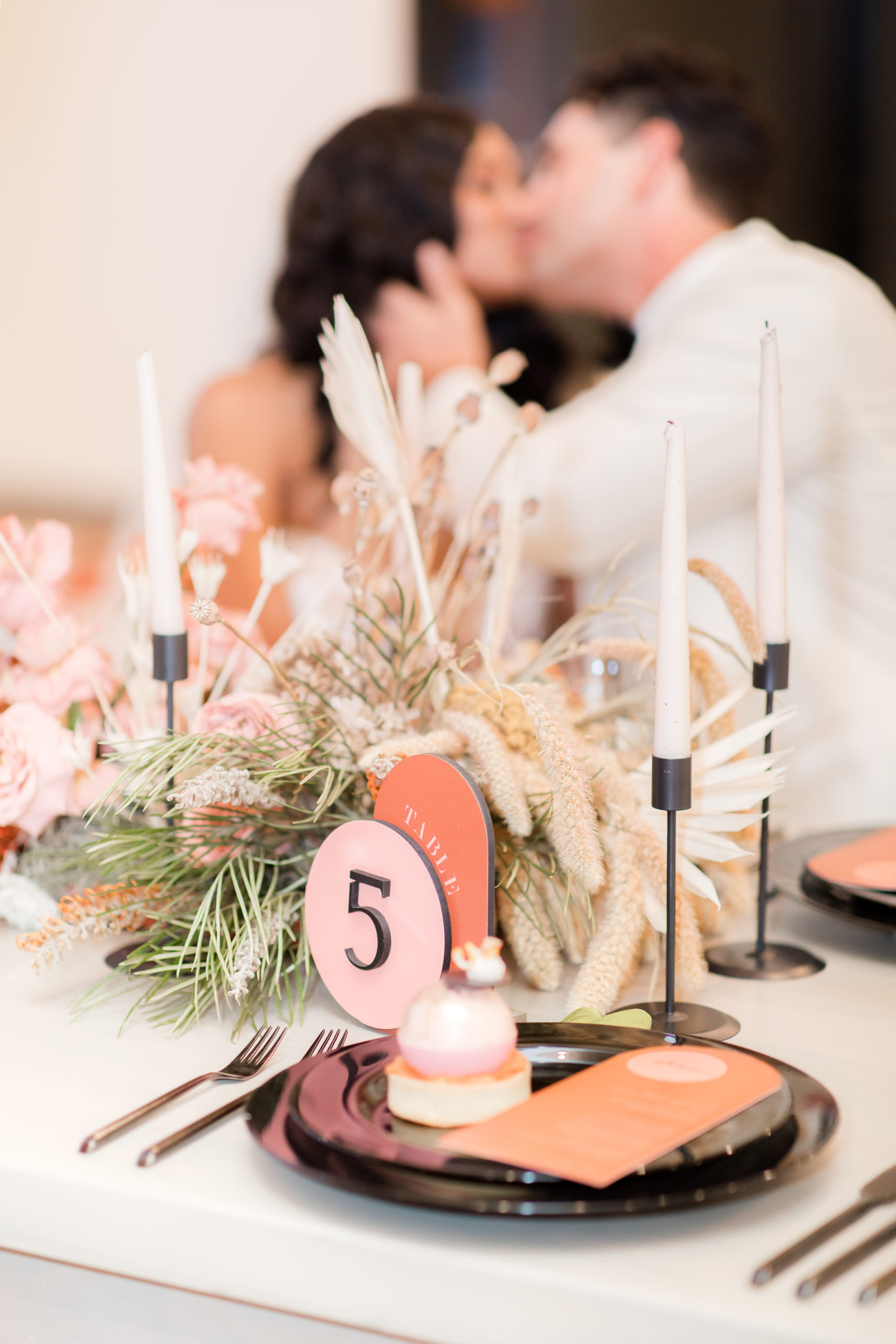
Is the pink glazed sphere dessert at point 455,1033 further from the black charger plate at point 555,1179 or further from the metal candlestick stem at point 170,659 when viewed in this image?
the metal candlestick stem at point 170,659

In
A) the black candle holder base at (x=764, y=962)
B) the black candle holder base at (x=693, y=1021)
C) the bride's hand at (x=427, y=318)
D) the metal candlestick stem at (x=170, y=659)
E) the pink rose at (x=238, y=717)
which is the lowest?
the black candle holder base at (x=764, y=962)

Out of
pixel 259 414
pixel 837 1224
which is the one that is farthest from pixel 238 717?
pixel 259 414

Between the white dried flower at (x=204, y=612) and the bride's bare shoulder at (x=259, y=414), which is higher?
the bride's bare shoulder at (x=259, y=414)

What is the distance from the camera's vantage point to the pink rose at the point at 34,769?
3.01 feet

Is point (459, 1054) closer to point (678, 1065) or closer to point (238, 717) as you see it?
point (678, 1065)

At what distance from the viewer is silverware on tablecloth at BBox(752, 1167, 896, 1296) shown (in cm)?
48

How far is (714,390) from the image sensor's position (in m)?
1.62

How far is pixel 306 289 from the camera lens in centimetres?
201

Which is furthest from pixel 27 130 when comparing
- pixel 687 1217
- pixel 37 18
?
pixel 687 1217

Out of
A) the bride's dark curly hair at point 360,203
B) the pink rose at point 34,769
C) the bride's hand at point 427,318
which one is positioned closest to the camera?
the pink rose at point 34,769

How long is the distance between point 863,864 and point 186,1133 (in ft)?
1.89

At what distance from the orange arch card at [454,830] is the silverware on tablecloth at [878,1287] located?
28cm

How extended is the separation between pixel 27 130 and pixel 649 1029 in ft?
5.14

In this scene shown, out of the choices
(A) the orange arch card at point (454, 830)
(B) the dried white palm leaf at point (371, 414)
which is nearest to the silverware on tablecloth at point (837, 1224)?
(A) the orange arch card at point (454, 830)
